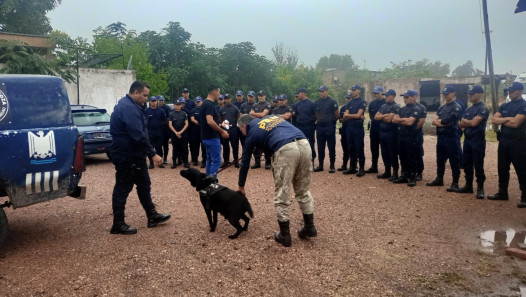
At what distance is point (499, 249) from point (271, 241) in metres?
2.56

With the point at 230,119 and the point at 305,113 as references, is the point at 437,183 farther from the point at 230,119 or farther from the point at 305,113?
the point at 230,119

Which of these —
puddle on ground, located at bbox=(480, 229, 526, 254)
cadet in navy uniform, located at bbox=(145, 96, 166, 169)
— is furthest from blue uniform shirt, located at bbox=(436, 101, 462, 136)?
cadet in navy uniform, located at bbox=(145, 96, 166, 169)

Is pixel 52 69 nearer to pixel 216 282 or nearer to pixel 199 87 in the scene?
pixel 199 87

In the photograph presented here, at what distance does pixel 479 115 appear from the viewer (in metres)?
6.52

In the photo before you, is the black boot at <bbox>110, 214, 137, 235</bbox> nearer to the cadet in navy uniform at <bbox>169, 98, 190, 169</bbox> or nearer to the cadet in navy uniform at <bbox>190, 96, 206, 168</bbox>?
the cadet in navy uniform at <bbox>190, 96, 206, 168</bbox>

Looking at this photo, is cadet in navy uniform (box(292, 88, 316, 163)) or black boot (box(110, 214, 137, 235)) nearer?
black boot (box(110, 214, 137, 235))

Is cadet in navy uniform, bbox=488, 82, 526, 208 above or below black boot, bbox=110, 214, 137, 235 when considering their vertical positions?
above

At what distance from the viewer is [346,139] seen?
918cm

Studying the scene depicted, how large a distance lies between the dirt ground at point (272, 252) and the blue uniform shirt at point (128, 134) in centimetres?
102

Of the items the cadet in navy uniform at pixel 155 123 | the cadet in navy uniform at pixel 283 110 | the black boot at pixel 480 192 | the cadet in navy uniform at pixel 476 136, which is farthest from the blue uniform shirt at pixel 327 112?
the cadet in navy uniform at pixel 155 123

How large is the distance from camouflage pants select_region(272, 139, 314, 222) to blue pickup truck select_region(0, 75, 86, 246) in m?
2.55

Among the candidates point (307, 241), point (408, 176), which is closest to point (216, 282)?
point (307, 241)

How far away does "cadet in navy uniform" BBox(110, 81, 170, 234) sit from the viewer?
477cm

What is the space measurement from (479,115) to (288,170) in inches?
161
